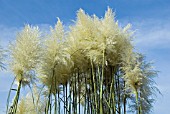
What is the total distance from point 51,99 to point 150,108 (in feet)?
4.93

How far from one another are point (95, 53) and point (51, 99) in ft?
3.09

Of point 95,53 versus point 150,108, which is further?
point 150,108

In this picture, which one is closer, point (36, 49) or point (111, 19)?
point (36, 49)

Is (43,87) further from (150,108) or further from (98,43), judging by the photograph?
(150,108)

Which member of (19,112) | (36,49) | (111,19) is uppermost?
(111,19)

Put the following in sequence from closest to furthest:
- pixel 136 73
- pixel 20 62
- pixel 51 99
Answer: pixel 20 62 → pixel 136 73 → pixel 51 99

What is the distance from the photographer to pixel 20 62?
4.45m

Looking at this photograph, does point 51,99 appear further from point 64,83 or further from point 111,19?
point 111,19

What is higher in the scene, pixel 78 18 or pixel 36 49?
pixel 78 18

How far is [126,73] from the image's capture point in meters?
4.95

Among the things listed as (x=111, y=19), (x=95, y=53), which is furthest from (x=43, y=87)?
(x=111, y=19)

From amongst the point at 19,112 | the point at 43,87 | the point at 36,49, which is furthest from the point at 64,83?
the point at 36,49

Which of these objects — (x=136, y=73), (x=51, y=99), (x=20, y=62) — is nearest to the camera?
(x=20, y=62)

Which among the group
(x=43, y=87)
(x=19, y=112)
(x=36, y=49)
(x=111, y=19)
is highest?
(x=111, y=19)
